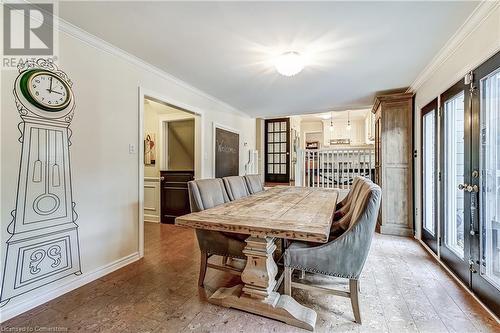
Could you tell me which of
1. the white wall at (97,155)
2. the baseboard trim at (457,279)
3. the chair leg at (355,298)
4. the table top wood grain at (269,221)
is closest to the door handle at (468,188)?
the baseboard trim at (457,279)

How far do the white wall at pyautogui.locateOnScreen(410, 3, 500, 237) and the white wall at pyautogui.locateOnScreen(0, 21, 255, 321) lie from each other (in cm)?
323

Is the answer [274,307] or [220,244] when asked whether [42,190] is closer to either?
[220,244]

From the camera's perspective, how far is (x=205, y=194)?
2188 millimetres

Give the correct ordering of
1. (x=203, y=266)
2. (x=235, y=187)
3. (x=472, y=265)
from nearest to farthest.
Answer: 1. (x=472, y=265)
2. (x=203, y=266)
3. (x=235, y=187)

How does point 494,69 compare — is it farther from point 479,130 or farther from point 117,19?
point 117,19

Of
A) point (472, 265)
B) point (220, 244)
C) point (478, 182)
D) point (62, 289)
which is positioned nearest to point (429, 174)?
point (478, 182)

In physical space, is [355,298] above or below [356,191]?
below

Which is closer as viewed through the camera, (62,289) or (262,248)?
(262,248)

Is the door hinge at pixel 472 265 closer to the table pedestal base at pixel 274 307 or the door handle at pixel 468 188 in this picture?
the door handle at pixel 468 188

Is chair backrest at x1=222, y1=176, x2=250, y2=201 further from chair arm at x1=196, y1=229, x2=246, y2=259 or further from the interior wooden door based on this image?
the interior wooden door

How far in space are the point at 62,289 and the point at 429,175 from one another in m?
4.24

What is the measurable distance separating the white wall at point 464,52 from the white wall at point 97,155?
3.23 m

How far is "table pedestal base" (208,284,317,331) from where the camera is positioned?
1.56m

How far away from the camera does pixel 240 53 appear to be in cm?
253
